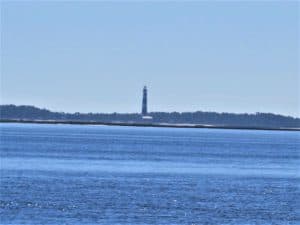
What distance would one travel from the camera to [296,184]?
63.9 metres

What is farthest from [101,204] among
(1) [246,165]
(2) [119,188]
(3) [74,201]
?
(1) [246,165]

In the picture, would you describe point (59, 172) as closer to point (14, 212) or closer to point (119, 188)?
point (119, 188)

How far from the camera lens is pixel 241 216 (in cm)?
4406

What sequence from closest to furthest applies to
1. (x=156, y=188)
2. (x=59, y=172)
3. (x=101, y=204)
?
(x=101, y=204) < (x=156, y=188) < (x=59, y=172)

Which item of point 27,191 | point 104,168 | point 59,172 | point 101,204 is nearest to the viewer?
point 101,204

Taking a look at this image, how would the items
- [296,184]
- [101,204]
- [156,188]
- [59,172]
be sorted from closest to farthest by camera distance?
[101,204], [156,188], [296,184], [59,172]

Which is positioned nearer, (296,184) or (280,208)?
(280,208)

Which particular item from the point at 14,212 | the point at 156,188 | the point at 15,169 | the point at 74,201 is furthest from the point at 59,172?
the point at 14,212

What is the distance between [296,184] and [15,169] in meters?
17.2

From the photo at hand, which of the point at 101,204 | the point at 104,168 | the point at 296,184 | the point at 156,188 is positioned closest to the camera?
the point at 101,204

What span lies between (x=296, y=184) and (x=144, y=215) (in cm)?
2187

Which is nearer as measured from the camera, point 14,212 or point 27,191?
point 14,212

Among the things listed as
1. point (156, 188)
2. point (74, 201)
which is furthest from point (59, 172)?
point (74, 201)

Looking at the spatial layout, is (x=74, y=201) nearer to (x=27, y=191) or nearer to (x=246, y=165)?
(x=27, y=191)
